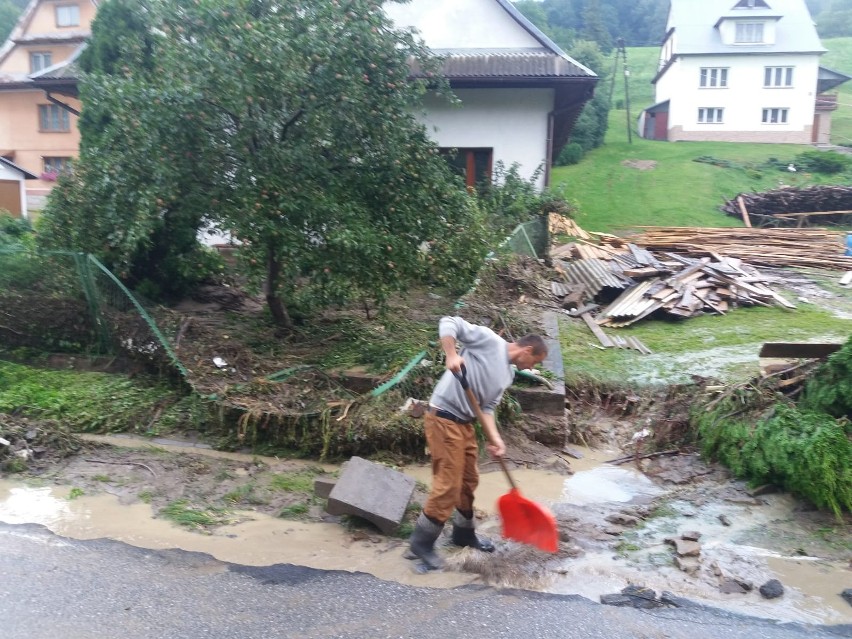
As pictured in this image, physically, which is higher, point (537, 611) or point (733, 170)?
point (733, 170)

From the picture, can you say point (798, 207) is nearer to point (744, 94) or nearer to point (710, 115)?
point (744, 94)

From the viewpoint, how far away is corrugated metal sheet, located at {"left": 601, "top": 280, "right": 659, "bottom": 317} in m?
12.1

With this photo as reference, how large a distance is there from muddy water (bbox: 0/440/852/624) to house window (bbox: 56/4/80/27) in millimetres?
37980

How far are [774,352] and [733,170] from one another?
32.0 m

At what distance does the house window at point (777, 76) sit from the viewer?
1930 inches

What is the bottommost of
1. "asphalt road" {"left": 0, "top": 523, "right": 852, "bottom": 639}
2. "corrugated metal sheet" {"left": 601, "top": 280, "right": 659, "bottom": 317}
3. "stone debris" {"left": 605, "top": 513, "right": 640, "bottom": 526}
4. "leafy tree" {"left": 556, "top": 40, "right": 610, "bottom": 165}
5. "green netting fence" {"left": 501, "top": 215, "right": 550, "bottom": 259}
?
"asphalt road" {"left": 0, "top": 523, "right": 852, "bottom": 639}

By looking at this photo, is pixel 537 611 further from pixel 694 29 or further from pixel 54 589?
pixel 694 29

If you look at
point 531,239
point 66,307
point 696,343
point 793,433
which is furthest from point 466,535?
point 531,239

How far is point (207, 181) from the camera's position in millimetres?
7965

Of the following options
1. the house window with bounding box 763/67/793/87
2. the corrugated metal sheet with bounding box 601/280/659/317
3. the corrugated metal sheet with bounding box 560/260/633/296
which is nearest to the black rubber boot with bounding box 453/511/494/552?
the corrugated metal sheet with bounding box 601/280/659/317

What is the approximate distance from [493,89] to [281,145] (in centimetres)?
903

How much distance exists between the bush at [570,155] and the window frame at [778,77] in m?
18.7

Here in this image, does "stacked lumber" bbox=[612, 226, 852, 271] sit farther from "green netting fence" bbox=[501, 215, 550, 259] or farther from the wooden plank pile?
"green netting fence" bbox=[501, 215, 550, 259]

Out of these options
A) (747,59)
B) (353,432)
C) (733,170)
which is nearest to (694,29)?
(747,59)
